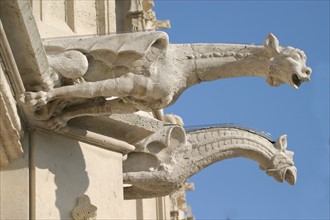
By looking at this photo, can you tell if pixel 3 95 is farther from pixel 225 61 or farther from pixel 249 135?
pixel 249 135

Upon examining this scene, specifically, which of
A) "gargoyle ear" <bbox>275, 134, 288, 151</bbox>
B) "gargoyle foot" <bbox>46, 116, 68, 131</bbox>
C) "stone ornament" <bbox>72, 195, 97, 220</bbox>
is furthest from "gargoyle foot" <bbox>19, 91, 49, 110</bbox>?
"gargoyle ear" <bbox>275, 134, 288, 151</bbox>

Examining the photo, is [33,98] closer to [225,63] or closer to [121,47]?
[121,47]

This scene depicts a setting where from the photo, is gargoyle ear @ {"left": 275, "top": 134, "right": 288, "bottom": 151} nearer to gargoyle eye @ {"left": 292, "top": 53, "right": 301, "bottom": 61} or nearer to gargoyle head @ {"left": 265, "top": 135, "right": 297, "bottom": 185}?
gargoyle head @ {"left": 265, "top": 135, "right": 297, "bottom": 185}

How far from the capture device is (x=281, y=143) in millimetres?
13734

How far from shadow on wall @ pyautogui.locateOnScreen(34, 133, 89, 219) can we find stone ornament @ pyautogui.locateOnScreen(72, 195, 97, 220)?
0.13 ft

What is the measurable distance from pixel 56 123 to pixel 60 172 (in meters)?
0.42

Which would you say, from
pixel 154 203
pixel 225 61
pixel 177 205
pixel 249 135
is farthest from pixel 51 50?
pixel 177 205

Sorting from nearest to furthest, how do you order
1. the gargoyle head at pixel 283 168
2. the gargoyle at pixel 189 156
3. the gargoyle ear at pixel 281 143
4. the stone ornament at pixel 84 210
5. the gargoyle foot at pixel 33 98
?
1. the gargoyle foot at pixel 33 98
2. the stone ornament at pixel 84 210
3. the gargoyle at pixel 189 156
4. the gargoyle head at pixel 283 168
5. the gargoyle ear at pixel 281 143

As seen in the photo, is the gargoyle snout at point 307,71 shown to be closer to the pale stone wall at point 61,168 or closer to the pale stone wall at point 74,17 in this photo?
the pale stone wall at point 61,168

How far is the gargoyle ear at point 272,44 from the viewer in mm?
11695

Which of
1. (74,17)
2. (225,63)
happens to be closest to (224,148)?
(225,63)

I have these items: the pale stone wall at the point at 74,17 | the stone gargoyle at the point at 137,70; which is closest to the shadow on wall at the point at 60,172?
the stone gargoyle at the point at 137,70

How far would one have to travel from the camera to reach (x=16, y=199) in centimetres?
1155

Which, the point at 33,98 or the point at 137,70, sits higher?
the point at 137,70
